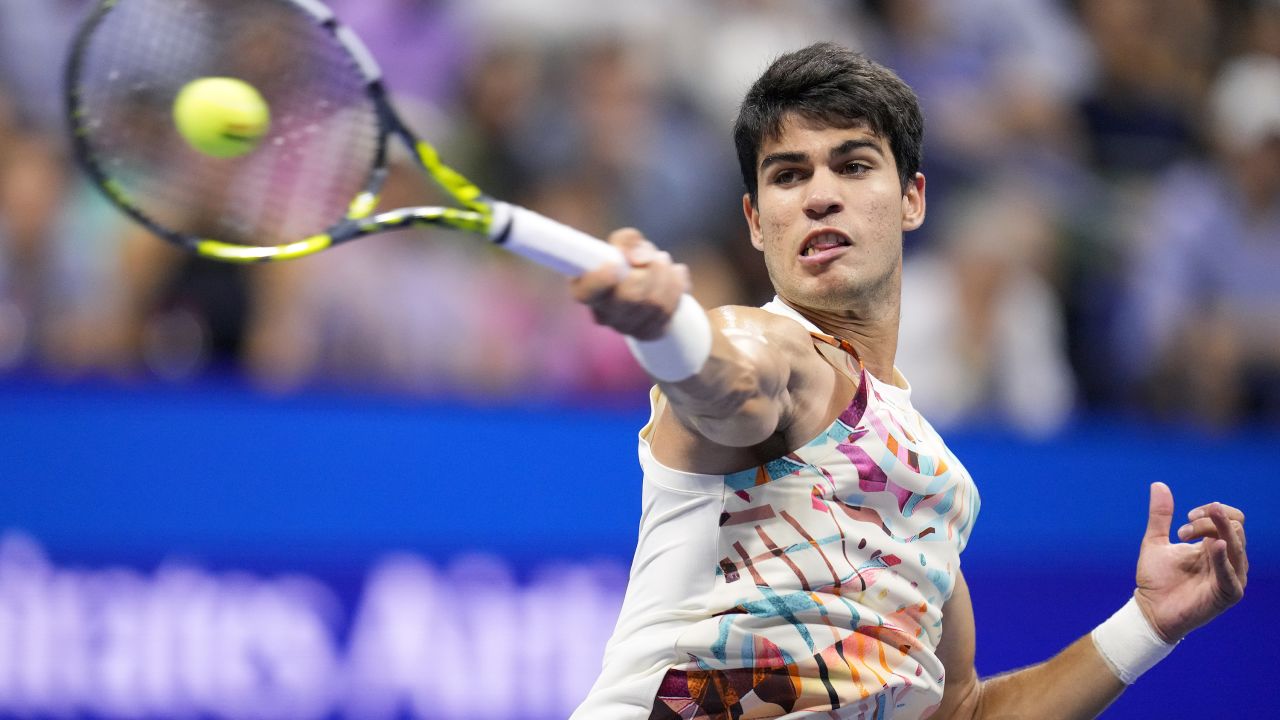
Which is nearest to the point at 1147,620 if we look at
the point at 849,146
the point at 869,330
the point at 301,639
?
the point at 869,330

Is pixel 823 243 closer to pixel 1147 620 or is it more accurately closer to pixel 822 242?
pixel 822 242

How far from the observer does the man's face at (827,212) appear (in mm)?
2953

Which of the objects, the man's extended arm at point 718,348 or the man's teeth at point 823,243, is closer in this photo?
the man's extended arm at point 718,348

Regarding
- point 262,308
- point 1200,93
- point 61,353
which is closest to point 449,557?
point 262,308

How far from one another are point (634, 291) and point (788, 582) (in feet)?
2.23

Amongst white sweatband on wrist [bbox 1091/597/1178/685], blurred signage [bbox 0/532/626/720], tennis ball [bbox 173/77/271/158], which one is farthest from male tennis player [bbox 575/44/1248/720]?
blurred signage [bbox 0/532/626/720]

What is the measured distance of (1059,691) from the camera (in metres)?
3.33

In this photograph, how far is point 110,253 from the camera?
6.03m

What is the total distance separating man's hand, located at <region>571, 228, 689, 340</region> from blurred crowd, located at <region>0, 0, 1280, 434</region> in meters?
3.61

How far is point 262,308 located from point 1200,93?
5.42 m

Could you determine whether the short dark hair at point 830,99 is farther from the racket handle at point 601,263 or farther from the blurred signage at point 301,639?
the blurred signage at point 301,639

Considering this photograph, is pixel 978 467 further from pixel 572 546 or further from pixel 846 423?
pixel 846 423

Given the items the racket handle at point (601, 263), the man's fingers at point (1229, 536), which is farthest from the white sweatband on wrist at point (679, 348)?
the man's fingers at point (1229, 536)

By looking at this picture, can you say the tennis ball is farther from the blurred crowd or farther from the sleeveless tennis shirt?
the blurred crowd
